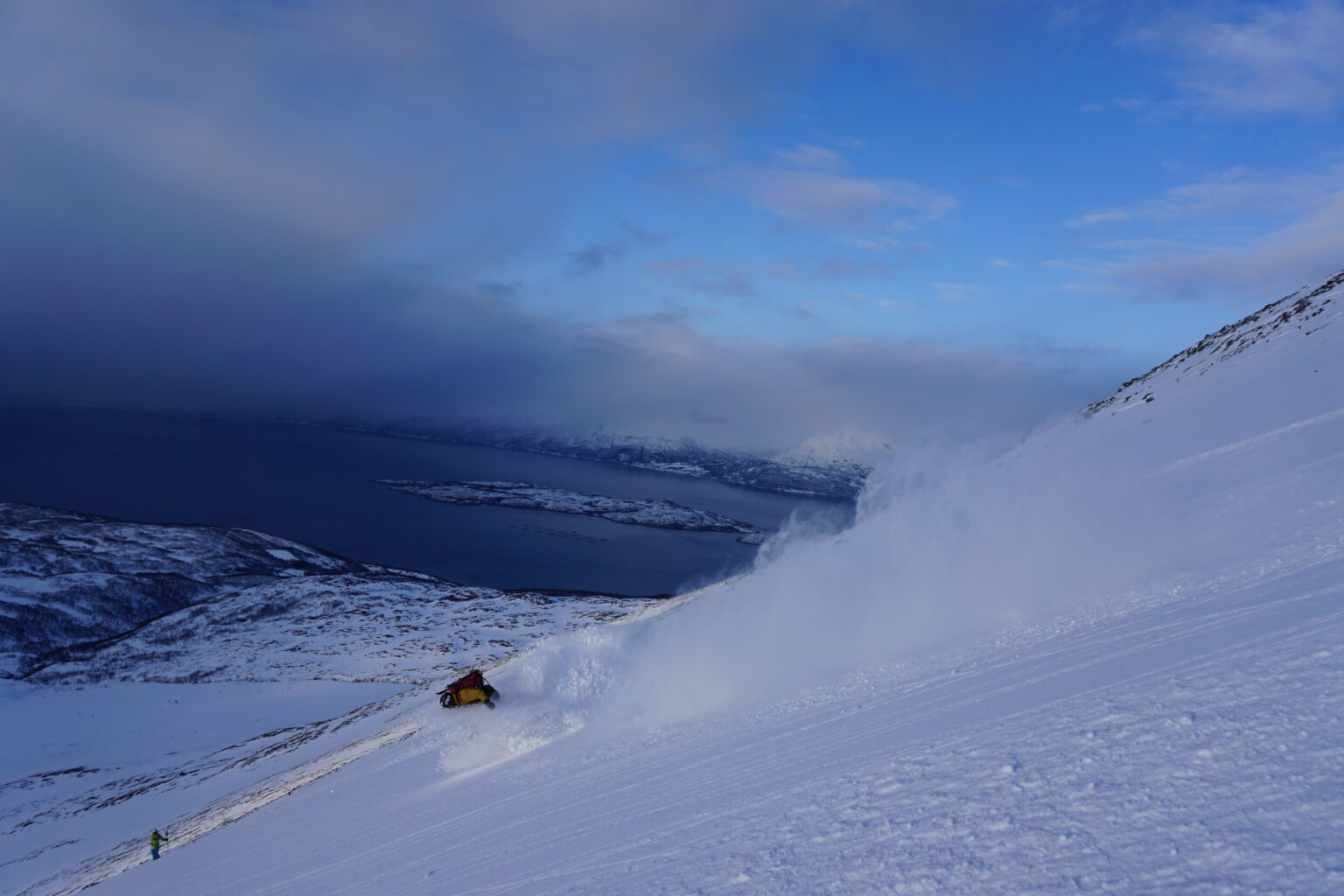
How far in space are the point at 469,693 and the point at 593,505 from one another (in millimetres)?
167877

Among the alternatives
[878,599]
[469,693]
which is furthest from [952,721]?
[469,693]

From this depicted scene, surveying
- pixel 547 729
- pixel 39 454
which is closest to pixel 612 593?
pixel 547 729

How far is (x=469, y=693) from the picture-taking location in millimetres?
15633

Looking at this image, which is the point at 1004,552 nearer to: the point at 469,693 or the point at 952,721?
the point at 952,721

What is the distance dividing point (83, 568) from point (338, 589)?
27805 millimetres

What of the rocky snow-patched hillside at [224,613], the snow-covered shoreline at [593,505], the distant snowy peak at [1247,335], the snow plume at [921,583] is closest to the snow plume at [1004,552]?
the snow plume at [921,583]

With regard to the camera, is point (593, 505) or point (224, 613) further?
point (593, 505)

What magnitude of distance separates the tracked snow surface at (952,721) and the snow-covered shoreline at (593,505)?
445 ft

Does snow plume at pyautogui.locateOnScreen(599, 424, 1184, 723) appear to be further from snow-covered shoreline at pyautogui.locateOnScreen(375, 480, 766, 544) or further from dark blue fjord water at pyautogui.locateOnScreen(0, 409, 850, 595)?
snow-covered shoreline at pyautogui.locateOnScreen(375, 480, 766, 544)

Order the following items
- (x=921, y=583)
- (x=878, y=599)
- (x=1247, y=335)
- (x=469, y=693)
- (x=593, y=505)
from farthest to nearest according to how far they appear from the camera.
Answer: (x=593, y=505) → (x=1247, y=335) → (x=469, y=693) → (x=878, y=599) → (x=921, y=583)

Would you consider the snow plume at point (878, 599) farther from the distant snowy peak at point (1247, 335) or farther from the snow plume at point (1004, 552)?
the distant snowy peak at point (1247, 335)

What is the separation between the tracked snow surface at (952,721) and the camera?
425cm

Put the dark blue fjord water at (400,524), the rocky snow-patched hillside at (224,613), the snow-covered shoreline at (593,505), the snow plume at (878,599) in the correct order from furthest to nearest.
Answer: the snow-covered shoreline at (593,505)
the dark blue fjord water at (400,524)
the rocky snow-patched hillside at (224,613)
the snow plume at (878,599)

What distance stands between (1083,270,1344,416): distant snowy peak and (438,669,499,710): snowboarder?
23.3 meters
